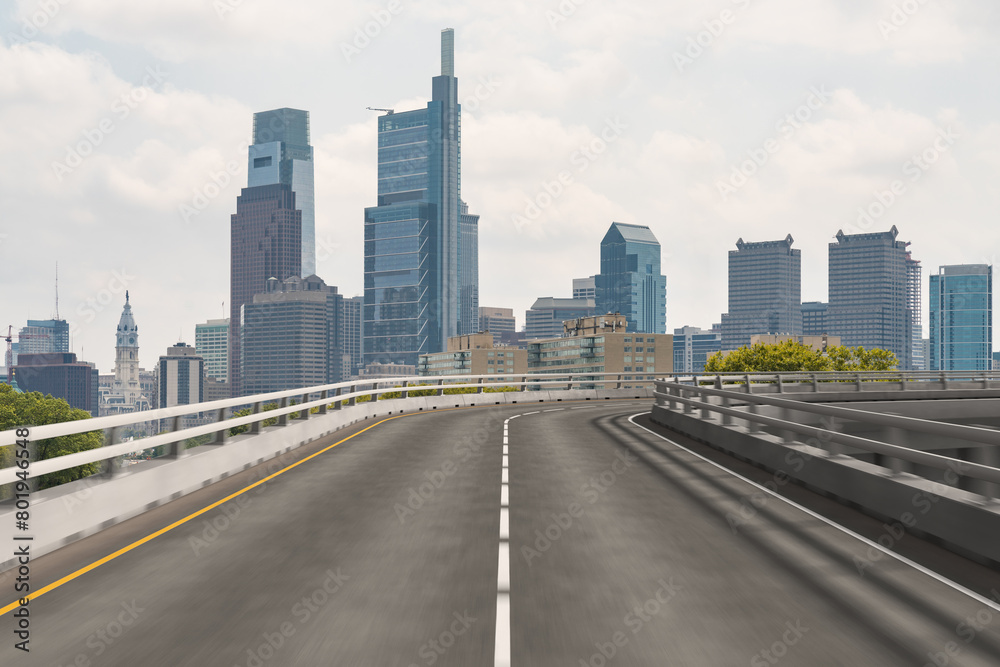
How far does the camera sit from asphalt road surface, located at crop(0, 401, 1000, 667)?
5730 millimetres

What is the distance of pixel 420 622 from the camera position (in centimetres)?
628

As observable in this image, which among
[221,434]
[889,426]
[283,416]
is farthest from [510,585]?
[283,416]

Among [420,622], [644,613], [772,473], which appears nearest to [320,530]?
[420,622]

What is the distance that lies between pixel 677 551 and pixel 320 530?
12.6ft

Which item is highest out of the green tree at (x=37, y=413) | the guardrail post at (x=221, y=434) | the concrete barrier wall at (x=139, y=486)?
the guardrail post at (x=221, y=434)

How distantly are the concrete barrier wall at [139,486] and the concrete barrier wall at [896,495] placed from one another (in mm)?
8567

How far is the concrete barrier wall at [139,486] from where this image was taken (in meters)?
8.73

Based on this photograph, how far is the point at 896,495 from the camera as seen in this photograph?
33.0ft

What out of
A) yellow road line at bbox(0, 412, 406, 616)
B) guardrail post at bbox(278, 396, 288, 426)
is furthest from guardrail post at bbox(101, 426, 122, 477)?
guardrail post at bbox(278, 396, 288, 426)

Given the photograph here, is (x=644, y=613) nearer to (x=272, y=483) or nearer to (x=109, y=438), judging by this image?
(x=109, y=438)

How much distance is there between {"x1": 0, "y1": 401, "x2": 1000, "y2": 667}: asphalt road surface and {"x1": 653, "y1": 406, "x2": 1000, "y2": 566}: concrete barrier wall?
0.21 meters

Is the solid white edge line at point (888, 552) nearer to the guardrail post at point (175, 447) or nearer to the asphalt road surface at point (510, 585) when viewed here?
A: the asphalt road surface at point (510, 585)

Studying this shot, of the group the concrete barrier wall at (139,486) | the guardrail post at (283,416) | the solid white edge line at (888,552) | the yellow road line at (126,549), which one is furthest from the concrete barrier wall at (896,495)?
the guardrail post at (283,416)

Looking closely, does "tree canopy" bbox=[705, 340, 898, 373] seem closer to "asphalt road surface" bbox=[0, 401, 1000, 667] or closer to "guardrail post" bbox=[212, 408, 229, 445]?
"guardrail post" bbox=[212, 408, 229, 445]
